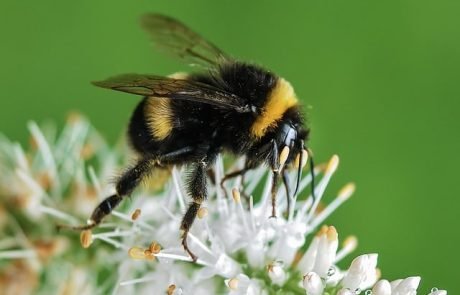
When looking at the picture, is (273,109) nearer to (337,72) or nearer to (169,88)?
(169,88)

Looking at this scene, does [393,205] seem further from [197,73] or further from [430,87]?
[197,73]

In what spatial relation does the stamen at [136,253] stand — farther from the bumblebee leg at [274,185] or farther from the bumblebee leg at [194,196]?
the bumblebee leg at [274,185]

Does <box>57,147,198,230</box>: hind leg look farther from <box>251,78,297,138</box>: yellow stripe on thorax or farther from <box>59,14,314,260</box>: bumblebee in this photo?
<box>251,78,297,138</box>: yellow stripe on thorax

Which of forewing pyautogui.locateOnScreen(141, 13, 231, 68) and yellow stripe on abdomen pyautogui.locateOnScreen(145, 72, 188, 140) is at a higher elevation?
forewing pyautogui.locateOnScreen(141, 13, 231, 68)

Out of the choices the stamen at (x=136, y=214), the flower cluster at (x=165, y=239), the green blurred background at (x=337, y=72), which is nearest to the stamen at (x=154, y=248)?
the flower cluster at (x=165, y=239)

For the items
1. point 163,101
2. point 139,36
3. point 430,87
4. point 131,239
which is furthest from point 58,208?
point 430,87

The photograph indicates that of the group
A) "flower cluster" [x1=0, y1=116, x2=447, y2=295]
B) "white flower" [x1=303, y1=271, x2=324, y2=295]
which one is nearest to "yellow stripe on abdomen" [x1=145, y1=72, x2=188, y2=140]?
"flower cluster" [x1=0, y1=116, x2=447, y2=295]
